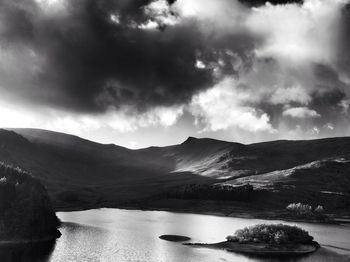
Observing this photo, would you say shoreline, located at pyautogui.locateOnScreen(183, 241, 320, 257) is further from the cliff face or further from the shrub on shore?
the cliff face

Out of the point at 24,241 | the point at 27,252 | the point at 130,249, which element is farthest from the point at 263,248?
the point at 24,241

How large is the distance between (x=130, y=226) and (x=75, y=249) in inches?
2216

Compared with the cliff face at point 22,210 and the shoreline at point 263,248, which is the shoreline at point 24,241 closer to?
the cliff face at point 22,210

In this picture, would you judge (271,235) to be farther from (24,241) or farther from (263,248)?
(24,241)

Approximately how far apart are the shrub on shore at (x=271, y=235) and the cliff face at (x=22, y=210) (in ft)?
177

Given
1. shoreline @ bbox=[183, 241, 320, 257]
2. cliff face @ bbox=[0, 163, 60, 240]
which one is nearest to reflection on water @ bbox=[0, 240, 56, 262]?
cliff face @ bbox=[0, 163, 60, 240]

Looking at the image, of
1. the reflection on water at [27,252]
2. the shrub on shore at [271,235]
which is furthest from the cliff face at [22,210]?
the shrub on shore at [271,235]

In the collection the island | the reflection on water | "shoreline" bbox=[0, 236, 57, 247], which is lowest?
the reflection on water

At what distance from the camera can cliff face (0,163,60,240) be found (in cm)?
11181

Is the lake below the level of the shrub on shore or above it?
below

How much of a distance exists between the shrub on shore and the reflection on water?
2041 inches

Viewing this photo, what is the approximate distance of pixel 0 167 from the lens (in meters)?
130

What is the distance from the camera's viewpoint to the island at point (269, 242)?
373 ft

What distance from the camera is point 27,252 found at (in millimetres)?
99250
